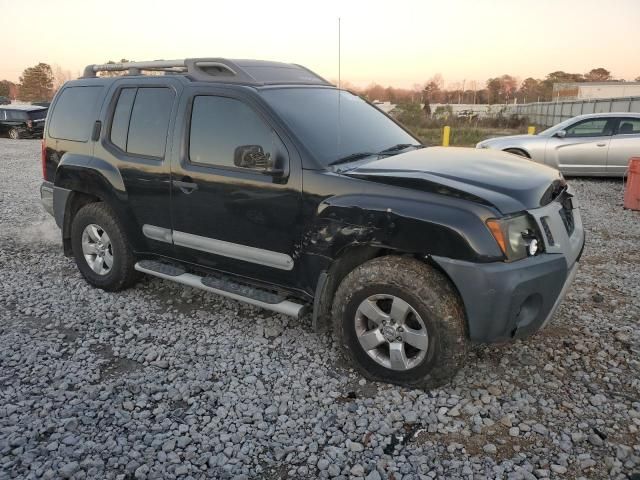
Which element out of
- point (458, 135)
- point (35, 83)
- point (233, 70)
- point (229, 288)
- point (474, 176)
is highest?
point (35, 83)

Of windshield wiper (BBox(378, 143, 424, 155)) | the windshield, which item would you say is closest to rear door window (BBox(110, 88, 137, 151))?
the windshield

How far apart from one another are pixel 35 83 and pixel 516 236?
84.3 metres

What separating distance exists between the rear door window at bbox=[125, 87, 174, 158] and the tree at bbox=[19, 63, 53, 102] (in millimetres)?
79089

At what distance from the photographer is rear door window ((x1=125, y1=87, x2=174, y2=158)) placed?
13.8 feet

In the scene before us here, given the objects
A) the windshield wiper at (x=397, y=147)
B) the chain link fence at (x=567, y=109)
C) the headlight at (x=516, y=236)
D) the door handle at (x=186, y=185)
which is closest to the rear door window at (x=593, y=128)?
the windshield wiper at (x=397, y=147)

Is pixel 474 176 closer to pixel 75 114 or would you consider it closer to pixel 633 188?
pixel 75 114

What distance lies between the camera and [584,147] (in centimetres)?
1067

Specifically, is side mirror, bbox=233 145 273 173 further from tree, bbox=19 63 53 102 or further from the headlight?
tree, bbox=19 63 53 102

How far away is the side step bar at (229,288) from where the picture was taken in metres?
3.66

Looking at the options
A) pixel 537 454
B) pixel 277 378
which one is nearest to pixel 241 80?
pixel 277 378

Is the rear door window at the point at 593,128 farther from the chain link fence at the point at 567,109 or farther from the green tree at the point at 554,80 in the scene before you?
the green tree at the point at 554,80

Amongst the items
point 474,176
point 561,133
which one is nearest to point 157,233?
point 474,176

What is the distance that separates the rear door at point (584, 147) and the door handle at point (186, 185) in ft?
30.2

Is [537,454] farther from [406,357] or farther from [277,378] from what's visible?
[277,378]
